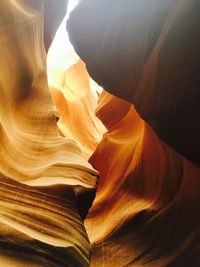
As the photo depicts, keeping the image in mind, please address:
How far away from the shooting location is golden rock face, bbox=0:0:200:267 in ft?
6.12

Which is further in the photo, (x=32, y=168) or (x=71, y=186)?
(x=32, y=168)

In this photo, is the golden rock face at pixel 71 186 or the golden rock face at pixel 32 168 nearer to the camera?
the golden rock face at pixel 32 168

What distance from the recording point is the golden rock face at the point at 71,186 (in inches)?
73.4

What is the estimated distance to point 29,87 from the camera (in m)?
3.02

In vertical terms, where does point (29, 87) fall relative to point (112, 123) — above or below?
above

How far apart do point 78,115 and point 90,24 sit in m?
2.42

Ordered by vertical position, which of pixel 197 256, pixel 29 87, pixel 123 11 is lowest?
pixel 197 256

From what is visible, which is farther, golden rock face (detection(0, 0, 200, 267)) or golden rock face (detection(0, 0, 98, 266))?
golden rock face (detection(0, 0, 200, 267))

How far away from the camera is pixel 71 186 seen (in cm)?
214

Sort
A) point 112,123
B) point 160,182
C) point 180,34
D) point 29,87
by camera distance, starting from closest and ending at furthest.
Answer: point 180,34
point 29,87
point 160,182
point 112,123

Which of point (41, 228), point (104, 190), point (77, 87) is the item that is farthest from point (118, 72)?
point (77, 87)

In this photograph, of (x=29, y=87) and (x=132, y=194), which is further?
(x=132, y=194)

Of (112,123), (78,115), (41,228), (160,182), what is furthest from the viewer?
(78,115)

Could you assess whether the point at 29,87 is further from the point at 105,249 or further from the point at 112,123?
the point at 112,123
